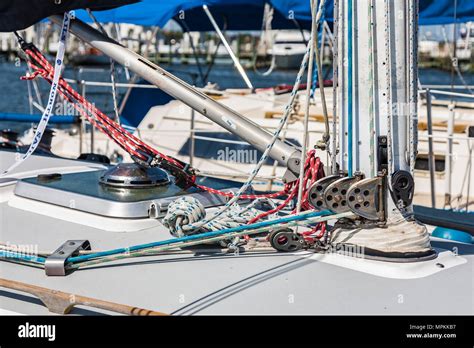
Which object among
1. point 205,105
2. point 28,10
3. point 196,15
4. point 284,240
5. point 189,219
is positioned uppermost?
point 196,15

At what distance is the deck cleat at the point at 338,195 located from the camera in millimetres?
3355

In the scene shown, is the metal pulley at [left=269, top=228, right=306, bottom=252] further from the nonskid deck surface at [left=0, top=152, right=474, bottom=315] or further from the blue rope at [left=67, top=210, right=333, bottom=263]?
the blue rope at [left=67, top=210, right=333, bottom=263]

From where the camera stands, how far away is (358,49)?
3369mm

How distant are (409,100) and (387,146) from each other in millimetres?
252

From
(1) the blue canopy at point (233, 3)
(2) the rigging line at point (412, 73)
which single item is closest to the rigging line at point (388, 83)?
(2) the rigging line at point (412, 73)

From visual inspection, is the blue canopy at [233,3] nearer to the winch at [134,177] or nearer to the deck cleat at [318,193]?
the winch at [134,177]

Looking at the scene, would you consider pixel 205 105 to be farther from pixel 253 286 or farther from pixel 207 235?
pixel 253 286

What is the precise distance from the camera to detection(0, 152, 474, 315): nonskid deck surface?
9.76ft

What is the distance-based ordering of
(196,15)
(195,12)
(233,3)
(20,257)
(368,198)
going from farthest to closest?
(196,15), (195,12), (233,3), (20,257), (368,198)

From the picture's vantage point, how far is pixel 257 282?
320cm

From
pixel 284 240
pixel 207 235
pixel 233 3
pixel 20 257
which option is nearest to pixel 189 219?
pixel 207 235

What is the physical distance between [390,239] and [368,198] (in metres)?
0.23
